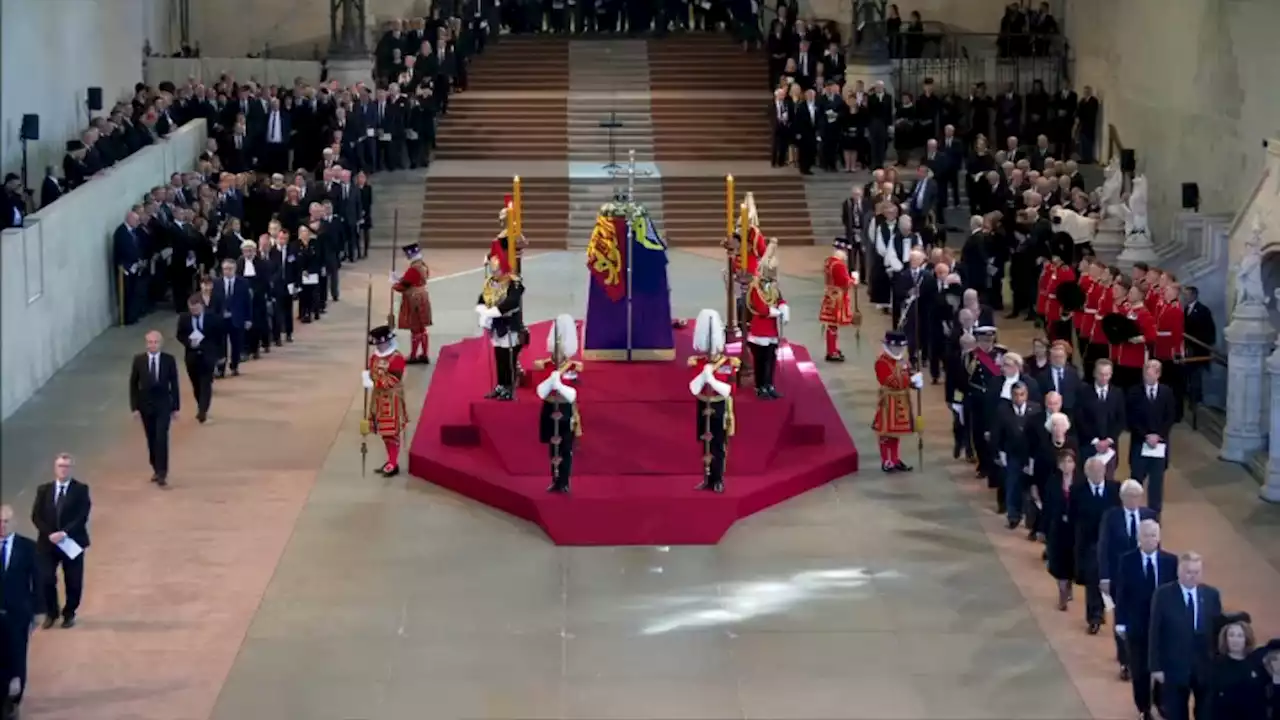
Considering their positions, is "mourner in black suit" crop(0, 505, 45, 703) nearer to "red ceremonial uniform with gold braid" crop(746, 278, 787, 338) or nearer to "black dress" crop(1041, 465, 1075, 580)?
"black dress" crop(1041, 465, 1075, 580)

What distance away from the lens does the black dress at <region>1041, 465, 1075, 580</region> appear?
14797mm

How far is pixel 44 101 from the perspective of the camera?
2872cm

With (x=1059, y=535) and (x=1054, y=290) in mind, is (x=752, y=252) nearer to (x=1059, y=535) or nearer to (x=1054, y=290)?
(x=1054, y=290)

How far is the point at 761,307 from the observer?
19.3 m

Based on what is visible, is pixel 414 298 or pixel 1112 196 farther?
pixel 1112 196

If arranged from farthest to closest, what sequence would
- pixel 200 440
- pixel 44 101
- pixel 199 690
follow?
pixel 44 101
pixel 200 440
pixel 199 690

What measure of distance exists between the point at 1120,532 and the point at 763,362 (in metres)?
6.31

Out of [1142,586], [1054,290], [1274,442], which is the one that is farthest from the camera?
[1054,290]

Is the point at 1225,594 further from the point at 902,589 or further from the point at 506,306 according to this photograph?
the point at 506,306

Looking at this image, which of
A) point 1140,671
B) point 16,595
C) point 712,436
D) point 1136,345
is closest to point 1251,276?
point 1136,345

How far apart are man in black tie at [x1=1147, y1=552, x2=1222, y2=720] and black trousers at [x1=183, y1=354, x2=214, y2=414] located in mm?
11340

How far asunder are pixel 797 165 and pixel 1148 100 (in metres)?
6.01

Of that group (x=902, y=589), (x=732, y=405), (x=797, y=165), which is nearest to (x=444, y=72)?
(x=797, y=165)

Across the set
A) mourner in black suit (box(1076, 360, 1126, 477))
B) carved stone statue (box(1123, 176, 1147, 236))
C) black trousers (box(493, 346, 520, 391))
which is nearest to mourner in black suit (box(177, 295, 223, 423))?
black trousers (box(493, 346, 520, 391))
